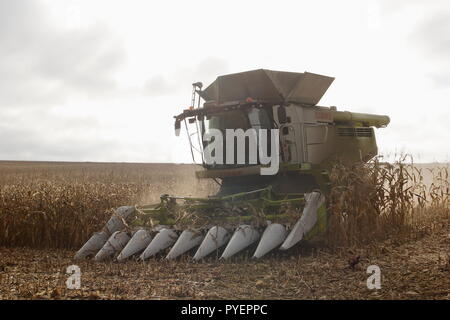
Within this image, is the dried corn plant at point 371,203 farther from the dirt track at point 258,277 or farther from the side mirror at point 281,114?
the side mirror at point 281,114

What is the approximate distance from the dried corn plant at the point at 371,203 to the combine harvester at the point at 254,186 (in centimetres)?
35

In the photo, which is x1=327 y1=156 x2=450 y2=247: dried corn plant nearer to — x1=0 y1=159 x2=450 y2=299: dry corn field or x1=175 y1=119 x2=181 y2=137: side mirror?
x1=0 y1=159 x2=450 y2=299: dry corn field

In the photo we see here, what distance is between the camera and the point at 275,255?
21.6ft

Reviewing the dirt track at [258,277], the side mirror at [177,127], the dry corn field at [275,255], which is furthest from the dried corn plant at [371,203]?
the side mirror at [177,127]

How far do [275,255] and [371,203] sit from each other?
1.96m

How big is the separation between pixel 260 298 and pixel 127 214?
11.6 feet

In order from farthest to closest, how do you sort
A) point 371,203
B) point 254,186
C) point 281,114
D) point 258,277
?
point 254,186, point 371,203, point 281,114, point 258,277

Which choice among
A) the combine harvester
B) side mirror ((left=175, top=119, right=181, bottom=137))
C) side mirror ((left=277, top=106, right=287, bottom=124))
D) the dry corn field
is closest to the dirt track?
the dry corn field

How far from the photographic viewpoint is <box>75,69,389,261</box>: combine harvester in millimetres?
6438

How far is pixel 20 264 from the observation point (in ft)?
22.4

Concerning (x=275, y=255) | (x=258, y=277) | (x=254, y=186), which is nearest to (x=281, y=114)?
(x=254, y=186)

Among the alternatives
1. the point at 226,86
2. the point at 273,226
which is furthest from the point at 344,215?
the point at 226,86

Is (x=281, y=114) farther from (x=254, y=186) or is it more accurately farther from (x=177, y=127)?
(x=177, y=127)
